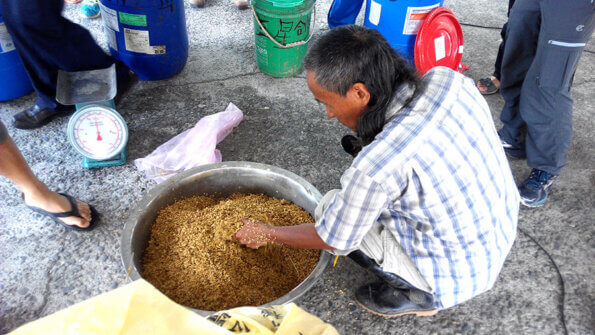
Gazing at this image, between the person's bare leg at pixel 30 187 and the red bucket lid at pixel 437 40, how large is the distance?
202 centimetres

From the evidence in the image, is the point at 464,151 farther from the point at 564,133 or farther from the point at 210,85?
the point at 210,85

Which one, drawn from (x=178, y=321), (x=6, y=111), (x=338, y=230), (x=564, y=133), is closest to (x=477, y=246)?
(x=338, y=230)

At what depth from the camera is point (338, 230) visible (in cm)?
120

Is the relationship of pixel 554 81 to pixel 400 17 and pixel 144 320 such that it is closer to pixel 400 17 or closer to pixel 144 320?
pixel 400 17

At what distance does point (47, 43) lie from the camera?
7.07ft

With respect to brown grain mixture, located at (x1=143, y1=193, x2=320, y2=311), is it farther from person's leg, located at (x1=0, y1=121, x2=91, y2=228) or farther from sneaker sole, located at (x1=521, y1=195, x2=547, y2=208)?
sneaker sole, located at (x1=521, y1=195, x2=547, y2=208)

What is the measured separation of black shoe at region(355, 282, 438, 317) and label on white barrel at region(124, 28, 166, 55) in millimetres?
1840

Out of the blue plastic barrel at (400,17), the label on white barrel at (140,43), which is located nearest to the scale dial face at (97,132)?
the label on white barrel at (140,43)

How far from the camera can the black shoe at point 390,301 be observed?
148 centimetres

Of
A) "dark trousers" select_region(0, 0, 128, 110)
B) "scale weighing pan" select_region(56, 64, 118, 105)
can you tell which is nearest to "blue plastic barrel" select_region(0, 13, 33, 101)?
"dark trousers" select_region(0, 0, 128, 110)

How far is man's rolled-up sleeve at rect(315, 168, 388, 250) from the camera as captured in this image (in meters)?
1.08

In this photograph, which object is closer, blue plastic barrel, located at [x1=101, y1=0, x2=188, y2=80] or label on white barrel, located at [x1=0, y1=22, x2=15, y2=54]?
label on white barrel, located at [x1=0, y1=22, x2=15, y2=54]

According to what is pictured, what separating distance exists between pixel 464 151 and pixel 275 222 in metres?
0.78

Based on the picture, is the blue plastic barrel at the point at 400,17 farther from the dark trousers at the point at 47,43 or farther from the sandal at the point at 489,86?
the dark trousers at the point at 47,43
